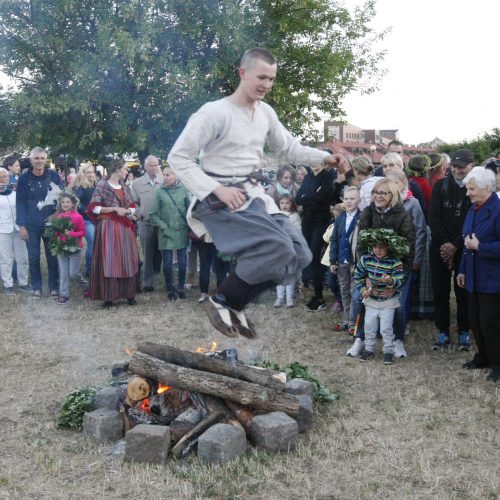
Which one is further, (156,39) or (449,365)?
(156,39)

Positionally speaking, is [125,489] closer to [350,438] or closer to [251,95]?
[350,438]

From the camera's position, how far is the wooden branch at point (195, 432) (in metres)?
4.46

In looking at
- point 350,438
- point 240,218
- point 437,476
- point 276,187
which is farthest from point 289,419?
point 276,187

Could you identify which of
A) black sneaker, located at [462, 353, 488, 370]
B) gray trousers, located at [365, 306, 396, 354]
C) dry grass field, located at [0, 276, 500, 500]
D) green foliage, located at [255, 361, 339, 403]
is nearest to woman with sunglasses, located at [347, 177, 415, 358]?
gray trousers, located at [365, 306, 396, 354]

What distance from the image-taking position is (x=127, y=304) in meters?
9.36

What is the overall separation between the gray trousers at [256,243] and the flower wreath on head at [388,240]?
247 cm

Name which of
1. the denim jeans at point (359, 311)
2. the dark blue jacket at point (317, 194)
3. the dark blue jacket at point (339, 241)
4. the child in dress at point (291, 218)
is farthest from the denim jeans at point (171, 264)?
the denim jeans at point (359, 311)

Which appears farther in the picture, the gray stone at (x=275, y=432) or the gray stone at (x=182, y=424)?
the gray stone at (x=182, y=424)

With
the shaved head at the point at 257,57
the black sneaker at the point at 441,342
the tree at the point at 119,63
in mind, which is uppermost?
the tree at the point at 119,63

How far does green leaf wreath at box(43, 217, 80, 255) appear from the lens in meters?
9.33

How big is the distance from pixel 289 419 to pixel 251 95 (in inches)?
86.5

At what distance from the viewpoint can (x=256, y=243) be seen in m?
3.87

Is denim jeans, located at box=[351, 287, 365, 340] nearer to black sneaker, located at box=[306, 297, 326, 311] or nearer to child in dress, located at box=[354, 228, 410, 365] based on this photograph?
child in dress, located at box=[354, 228, 410, 365]

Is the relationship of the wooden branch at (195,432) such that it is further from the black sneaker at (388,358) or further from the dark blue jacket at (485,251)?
the dark blue jacket at (485,251)
